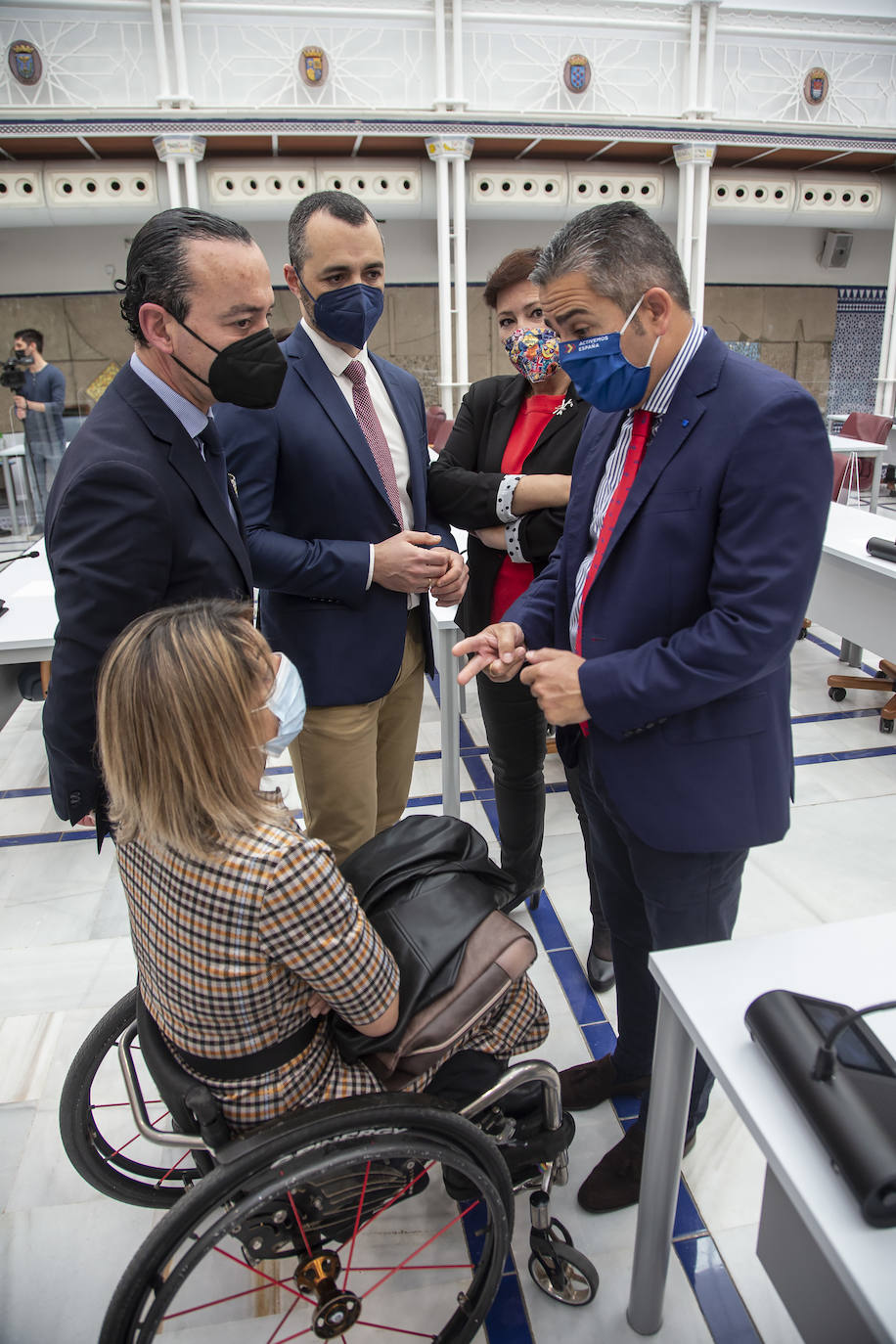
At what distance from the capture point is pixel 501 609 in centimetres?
232

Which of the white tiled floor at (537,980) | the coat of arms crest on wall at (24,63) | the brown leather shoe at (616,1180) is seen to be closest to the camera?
the white tiled floor at (537,980)

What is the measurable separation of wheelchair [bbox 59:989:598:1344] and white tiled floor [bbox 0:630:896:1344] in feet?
0.51

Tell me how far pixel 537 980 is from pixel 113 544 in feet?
5.40

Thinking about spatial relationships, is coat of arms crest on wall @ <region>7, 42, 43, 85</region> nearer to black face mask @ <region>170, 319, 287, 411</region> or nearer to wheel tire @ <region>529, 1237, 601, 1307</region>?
black face mask @ <region>170, 319, 287, 411</region>

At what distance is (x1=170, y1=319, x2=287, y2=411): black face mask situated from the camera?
4.95 feet

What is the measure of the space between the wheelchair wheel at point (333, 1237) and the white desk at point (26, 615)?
174 cm

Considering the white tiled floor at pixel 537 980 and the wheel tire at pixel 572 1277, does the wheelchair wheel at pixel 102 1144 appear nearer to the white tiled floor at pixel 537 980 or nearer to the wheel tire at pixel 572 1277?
the white tiled floor at pixel 537 980

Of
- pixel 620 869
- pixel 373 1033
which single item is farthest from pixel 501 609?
pixel 373 1033

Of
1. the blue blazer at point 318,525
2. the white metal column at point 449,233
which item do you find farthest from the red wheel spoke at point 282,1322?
the white metal column at point 449,233

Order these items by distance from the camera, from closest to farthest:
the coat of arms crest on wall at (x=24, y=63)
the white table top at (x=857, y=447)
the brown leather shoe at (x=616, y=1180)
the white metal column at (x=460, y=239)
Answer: the brown leather shoe at (x=616, y=1180), the white table top at (x=857, y=447), the coat of arms crest on wall at (x=24, y=63), the white metal column at (x=460, y=239)

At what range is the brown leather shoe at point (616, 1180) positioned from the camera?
1699 millimetres

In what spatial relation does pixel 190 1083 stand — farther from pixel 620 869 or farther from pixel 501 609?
pixel 501 609

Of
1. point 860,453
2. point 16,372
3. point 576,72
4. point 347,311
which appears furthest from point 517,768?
point 576,72

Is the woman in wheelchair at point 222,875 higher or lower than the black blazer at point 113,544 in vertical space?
lower
